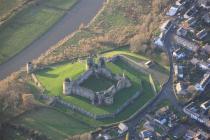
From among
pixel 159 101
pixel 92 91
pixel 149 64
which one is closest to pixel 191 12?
pixel 149 64

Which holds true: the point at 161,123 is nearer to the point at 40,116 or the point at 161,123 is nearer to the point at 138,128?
the point at 138,128

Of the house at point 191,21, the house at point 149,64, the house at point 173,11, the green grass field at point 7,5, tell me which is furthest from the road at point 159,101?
the green grass field at point 7,5

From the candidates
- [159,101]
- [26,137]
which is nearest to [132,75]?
[159,101]

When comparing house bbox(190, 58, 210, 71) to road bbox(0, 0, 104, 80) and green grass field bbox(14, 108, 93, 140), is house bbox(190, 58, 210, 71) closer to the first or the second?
green grass field bbox(14, 108, 93, 140)

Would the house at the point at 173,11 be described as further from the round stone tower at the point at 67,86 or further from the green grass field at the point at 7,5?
→ the green grass field at the point at 7,5

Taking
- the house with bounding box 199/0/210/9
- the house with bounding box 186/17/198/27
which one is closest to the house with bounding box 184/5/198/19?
the house with bounding box 186/17/198/27
